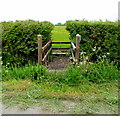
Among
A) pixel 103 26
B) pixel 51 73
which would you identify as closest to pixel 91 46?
pixel 103 26

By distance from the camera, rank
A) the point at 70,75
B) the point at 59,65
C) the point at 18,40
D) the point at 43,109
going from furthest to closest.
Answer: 1. the point at 59,65
2. the point at 18,40
3. the point at 70,75
4. the point at 43,109

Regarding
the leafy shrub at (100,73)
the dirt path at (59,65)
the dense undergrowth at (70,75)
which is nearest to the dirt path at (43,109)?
the dense undergrowth at (70,75)

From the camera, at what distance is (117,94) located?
321cm

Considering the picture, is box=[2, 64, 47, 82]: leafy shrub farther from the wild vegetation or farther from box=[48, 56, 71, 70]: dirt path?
box=[48, 56, 71, 70]: dirt path

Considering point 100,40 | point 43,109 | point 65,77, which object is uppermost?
point 100,40

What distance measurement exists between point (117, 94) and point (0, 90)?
2307mm

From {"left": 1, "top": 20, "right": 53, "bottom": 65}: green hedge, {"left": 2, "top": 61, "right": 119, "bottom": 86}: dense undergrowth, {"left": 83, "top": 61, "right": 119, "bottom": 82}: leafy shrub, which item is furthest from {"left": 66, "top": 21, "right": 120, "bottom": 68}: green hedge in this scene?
{"left": 1, "top": 20, "right": 53, "bottom": 65}: green hedge

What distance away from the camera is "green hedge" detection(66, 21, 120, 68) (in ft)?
15.1

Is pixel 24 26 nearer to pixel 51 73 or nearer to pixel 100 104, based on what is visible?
pixel 51 73

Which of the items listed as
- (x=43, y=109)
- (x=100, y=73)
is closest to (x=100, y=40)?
(x=100, y=73)

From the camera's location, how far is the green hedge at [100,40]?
4.59m

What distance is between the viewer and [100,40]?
15.2ft

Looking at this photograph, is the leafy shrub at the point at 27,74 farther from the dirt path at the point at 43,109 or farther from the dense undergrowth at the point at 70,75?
the dirt path at the point at 43,109

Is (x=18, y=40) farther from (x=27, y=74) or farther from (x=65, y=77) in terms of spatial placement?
(x=65, y=77)
